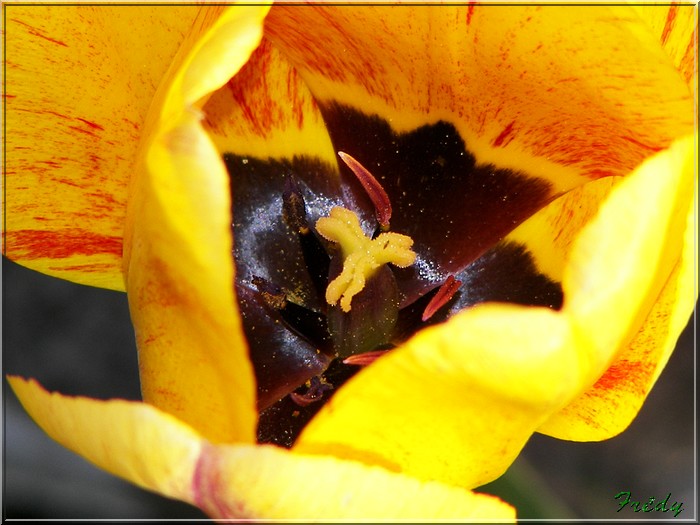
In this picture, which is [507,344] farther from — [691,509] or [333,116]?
[691,509]

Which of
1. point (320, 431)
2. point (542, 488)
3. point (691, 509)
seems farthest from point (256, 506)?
point (691, 509)

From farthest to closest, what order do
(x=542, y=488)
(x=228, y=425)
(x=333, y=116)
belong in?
(x=542, y=488), (x=333, y=116), (x=228, y=425)

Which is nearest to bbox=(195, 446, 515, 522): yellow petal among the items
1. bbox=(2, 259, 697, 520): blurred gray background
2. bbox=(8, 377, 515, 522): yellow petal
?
bbox=(8, 377, 515, 522): yellow petal

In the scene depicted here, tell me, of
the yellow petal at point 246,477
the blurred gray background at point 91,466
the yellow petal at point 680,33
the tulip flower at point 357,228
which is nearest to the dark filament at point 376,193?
the tulip flower at point 357,228

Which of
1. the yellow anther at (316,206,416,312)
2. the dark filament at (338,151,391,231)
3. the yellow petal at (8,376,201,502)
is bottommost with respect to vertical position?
the yellow petal at (8,376,201,502)

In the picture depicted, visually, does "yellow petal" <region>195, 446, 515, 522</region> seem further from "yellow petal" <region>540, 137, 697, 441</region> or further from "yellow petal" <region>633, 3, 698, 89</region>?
"yellow petal" <region>633, 3, 698, 89</region>

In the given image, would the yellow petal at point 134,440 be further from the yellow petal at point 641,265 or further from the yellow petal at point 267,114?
the yellow petal at point 267,114

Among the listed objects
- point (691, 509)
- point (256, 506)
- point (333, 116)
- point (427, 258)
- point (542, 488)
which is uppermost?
point (333, 116)
